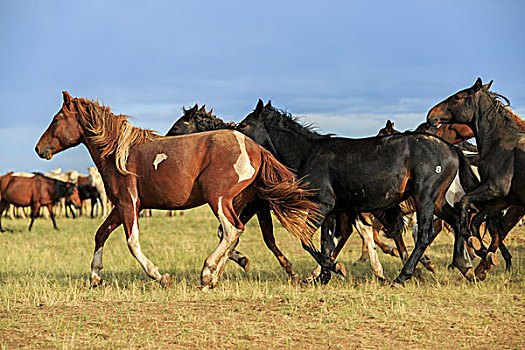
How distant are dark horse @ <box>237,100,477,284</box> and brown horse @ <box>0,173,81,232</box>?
46.5ft

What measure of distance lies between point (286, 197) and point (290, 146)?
3.59 ft

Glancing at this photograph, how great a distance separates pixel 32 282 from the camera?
8.02m

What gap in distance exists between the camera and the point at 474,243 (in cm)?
762

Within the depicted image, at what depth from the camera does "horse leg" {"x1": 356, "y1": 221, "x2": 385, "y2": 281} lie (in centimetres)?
826

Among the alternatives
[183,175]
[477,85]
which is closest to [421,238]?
[477,85]

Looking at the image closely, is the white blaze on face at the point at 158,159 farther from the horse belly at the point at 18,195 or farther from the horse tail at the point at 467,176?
the horse belly at the point at 18,195

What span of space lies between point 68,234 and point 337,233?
33.9ft

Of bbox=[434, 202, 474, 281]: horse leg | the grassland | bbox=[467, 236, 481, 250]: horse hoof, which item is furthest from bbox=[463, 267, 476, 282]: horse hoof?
bbox=[467, 236, 481, 250]: horse hoof

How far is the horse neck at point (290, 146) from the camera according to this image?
8.05 metres

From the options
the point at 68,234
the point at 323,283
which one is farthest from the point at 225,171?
the point at 68,234

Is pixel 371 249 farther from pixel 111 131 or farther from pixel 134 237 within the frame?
pixel 111 131

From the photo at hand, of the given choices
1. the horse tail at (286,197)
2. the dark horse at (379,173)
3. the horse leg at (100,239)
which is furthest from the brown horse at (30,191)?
the horse tail at (286,197)

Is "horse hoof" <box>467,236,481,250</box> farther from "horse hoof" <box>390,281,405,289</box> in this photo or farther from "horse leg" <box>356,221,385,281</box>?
"horse leg" <box>356,221,385,281</box>

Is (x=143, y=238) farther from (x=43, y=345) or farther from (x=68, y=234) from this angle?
(x=43, y=345)
